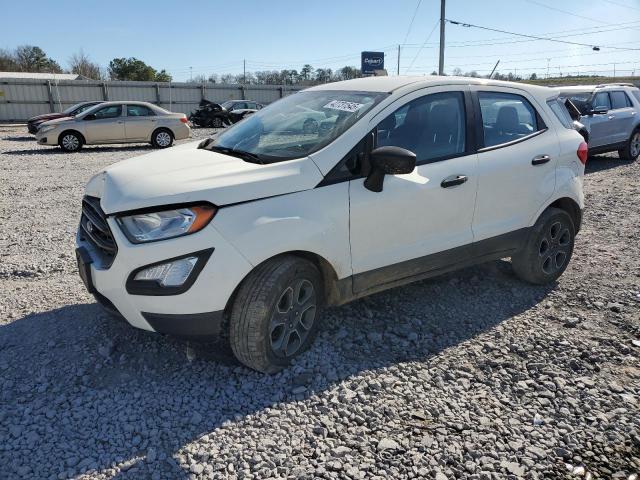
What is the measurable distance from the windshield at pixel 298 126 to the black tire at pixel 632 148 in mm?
10703

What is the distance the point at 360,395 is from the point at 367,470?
613 mm

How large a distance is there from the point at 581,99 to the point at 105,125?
43.7ft

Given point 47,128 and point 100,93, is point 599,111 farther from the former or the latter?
point 100,93

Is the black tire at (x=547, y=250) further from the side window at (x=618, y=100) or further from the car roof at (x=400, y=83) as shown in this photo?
the side window at (x=618, y=100)

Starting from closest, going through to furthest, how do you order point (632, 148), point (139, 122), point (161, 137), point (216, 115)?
1. point (632, 148)
2. point (139, 122)
3. point (161, 137)
4. point (216, 115)

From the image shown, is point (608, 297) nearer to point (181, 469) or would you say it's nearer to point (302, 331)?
point (302, 331)

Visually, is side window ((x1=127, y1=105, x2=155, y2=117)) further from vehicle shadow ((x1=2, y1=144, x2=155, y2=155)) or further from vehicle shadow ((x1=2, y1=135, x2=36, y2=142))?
vehicle shadow ((x1=2, y1=135, x2=36, y2=142))

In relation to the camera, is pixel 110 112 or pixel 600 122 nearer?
pixel 600 122

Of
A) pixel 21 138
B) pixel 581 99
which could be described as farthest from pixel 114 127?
pixel 581 99

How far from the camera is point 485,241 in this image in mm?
4172

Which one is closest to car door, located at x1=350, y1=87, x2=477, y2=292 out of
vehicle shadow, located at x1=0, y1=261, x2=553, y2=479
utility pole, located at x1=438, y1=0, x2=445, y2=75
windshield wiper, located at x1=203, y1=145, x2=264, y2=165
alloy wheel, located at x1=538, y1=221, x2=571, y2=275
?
vehicle shadow, located at x1=0, y1=261, x2=553, y2=479

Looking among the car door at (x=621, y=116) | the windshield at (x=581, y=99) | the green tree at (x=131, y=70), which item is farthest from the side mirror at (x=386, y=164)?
the green tree at (x=131, y=70)

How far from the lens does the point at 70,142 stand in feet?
A: 51.8

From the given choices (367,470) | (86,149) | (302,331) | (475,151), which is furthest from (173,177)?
(86,149)
